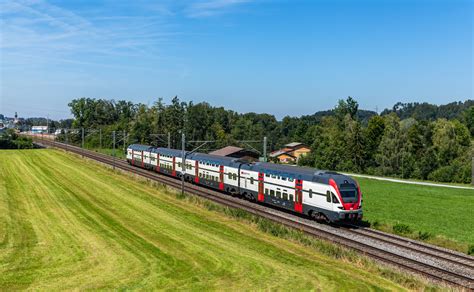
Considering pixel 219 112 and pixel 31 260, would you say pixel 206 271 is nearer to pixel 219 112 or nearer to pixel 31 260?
pixel 31 260

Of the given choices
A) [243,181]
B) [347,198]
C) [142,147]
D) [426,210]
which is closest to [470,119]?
[142,147]

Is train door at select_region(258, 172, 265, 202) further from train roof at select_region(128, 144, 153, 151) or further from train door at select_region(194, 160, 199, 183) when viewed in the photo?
train roof at select_region(128, 144, 153, 151)

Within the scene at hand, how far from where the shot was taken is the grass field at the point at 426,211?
36469 millimetres

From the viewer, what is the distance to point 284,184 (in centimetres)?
4072

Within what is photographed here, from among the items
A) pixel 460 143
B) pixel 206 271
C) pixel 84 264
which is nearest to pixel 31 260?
pixel 84 264

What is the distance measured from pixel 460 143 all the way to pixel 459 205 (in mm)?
75824

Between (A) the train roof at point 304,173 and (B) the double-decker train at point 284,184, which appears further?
(A) the train roof at point 304,173

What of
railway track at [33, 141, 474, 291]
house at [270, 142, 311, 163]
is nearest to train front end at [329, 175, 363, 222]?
railway track at [33, 141, 474, 291]

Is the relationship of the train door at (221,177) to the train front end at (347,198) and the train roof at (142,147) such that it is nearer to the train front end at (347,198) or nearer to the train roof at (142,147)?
the train front end at (347,198)

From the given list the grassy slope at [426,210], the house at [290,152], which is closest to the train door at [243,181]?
the grassy slope at [426,210]

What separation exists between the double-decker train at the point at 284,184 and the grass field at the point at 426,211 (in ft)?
19.5

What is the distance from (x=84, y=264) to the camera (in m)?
19.8

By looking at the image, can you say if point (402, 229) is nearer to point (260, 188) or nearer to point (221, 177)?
point (260, 188)

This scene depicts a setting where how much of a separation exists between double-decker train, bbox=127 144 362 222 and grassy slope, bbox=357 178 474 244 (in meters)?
7.37
